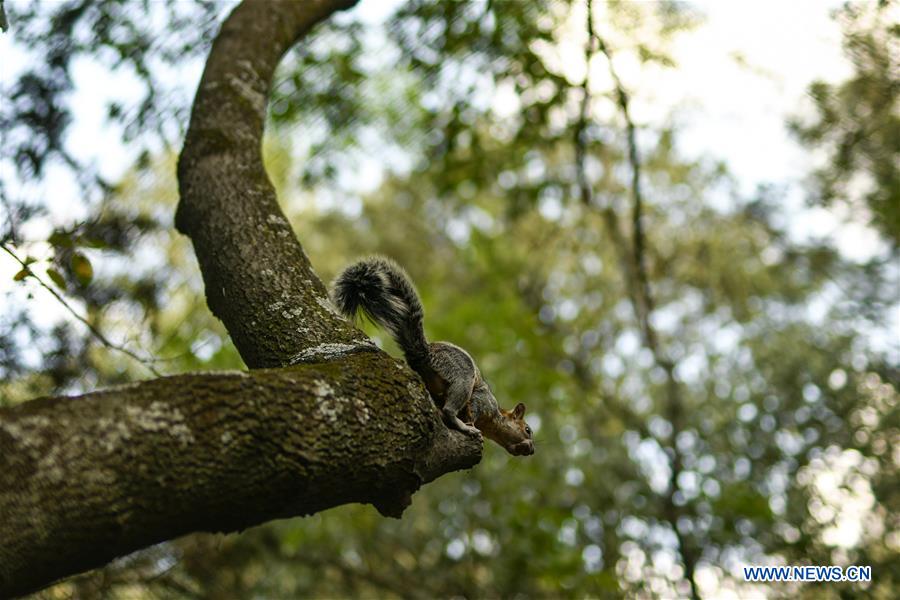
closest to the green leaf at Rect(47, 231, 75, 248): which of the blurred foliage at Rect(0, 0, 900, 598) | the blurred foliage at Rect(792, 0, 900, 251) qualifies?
the blurred foliage at Rect(0, 0, 900, 598)

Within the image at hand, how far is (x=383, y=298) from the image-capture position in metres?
2.72

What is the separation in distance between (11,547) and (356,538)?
619 cm

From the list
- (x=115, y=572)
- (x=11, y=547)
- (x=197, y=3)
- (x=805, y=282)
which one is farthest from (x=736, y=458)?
(x=11, y=547)

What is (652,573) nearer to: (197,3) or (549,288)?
(549,288)

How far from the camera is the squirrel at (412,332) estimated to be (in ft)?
8.95

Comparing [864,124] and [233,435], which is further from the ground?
[233,435]

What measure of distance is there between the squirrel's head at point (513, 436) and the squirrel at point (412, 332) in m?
0.06

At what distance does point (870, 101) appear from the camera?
579 cm

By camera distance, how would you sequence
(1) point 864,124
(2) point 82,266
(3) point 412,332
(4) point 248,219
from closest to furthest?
1. (4) point 248,219
2. (2) point 82,266
3. (3) point 412,332
4. (1) point 864,124

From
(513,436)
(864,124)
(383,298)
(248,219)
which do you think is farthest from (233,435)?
(864,124)

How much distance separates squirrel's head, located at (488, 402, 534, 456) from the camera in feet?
10.5

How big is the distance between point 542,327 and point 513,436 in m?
4.06

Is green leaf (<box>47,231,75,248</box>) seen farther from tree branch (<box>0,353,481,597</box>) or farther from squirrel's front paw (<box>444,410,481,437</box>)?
squirrel's front paw (<box>444,410,481,437</box>)

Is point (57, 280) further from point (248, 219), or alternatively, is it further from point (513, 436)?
point (513, 436)
